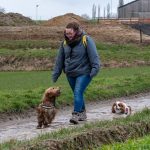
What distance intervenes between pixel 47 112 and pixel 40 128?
38 cm

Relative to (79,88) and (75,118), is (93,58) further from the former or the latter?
(75,118)

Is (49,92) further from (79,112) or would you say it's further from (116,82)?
(116,82)

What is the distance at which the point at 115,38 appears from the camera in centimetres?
5341

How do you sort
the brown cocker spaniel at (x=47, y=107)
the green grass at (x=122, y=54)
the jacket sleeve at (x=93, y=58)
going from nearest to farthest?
the brown cocker spaniel at (x=47, y=107) → the jacket sleeve at (x=93, y=58) → the green grass at (x=122, y=54)

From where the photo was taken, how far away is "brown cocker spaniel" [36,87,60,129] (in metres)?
12.0

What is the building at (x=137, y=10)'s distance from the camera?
79.9m

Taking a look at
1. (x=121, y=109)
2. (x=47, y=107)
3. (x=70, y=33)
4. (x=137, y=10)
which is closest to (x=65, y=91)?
(x=121, y=109)

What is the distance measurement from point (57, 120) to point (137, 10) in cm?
6857

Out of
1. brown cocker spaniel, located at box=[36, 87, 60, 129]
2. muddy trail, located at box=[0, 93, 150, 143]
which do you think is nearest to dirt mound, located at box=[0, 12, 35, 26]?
muddy trail, located at box=[0, 93, 150, 143]

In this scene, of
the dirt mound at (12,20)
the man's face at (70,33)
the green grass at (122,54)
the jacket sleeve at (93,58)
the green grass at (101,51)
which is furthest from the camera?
the dirt mound at (12,20)

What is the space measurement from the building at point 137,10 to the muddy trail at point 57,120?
203ft

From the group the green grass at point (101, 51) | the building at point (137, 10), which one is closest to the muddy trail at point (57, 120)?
the green grass at point (101, 51)

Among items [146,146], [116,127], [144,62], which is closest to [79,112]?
[116,127]

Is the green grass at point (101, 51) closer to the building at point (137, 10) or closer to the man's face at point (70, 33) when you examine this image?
the man's face at point (70, 33)
